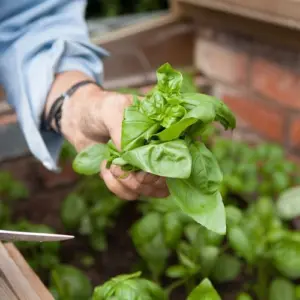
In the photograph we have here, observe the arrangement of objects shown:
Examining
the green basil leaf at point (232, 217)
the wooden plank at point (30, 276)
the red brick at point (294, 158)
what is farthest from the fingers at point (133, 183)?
the red brick at point (294, 158)

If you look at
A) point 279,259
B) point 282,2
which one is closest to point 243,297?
point 279,259

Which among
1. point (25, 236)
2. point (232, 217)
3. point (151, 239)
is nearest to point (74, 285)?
point (151, 239)

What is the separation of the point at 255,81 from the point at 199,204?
2.40ft

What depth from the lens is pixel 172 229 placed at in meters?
0.79

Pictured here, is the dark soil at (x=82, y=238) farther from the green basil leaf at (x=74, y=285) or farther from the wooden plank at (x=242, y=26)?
the wooden plank at (x=242, y=26)

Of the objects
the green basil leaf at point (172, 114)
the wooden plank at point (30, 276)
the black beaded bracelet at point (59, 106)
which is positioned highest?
the green basil leaf at point (172, 114)

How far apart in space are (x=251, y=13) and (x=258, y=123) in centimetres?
24

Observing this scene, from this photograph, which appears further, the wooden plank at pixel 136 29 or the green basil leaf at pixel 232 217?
the wooden plank at pixel 136 29

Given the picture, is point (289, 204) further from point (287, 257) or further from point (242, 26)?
point (242, 26)

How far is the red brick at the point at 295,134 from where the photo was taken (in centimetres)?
110

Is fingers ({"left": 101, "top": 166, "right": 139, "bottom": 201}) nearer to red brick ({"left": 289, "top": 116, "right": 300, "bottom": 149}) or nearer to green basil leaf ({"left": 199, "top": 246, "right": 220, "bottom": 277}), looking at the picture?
green basil leaf ({"left": 199, "top": 246, "right": 220, "bottom": 277})

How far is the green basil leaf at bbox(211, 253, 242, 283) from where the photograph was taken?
0.81 metres

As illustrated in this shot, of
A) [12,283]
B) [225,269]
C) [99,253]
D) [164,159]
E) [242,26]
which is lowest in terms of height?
[99,253]

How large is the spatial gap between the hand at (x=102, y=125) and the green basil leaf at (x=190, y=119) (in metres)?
0.06
